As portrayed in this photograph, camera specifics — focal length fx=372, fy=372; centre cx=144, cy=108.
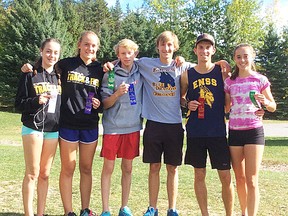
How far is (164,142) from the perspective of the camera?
511 cm

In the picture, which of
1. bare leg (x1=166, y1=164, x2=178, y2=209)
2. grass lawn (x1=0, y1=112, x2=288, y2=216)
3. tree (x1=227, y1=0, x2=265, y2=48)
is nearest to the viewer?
bare leg (x1=166, y1=164, x2=178, y2=209)

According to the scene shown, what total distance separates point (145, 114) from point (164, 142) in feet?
1.53

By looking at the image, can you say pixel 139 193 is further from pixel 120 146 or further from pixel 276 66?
pixel 276 66

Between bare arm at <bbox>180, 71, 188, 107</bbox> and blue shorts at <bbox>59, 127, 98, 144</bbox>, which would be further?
bare arm at <bbox>180, 71, 188, 107</bbox>

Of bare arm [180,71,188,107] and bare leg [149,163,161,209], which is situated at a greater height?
bare arm [180,71,188,107]

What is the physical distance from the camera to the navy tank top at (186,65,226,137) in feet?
15.8

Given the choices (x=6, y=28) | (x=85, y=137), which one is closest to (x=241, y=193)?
(x=85, y=137)

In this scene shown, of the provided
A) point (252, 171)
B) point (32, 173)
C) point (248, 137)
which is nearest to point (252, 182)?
point (252, 171)

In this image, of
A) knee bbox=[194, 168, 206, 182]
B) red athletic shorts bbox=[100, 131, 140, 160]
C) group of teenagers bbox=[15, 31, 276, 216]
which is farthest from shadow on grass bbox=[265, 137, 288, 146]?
red athletic shorts bbox=[100, 131, 140, 160]

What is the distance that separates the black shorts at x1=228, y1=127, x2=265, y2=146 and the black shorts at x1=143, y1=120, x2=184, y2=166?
785 millimetres

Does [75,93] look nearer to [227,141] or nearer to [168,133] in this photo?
[168,133]

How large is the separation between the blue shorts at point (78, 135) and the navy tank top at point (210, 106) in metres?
1.29

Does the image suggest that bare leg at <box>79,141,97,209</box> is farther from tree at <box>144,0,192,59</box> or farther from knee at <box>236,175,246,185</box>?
tree at <box>144,0,192,59</box>

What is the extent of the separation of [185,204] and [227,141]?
1.62 meters
